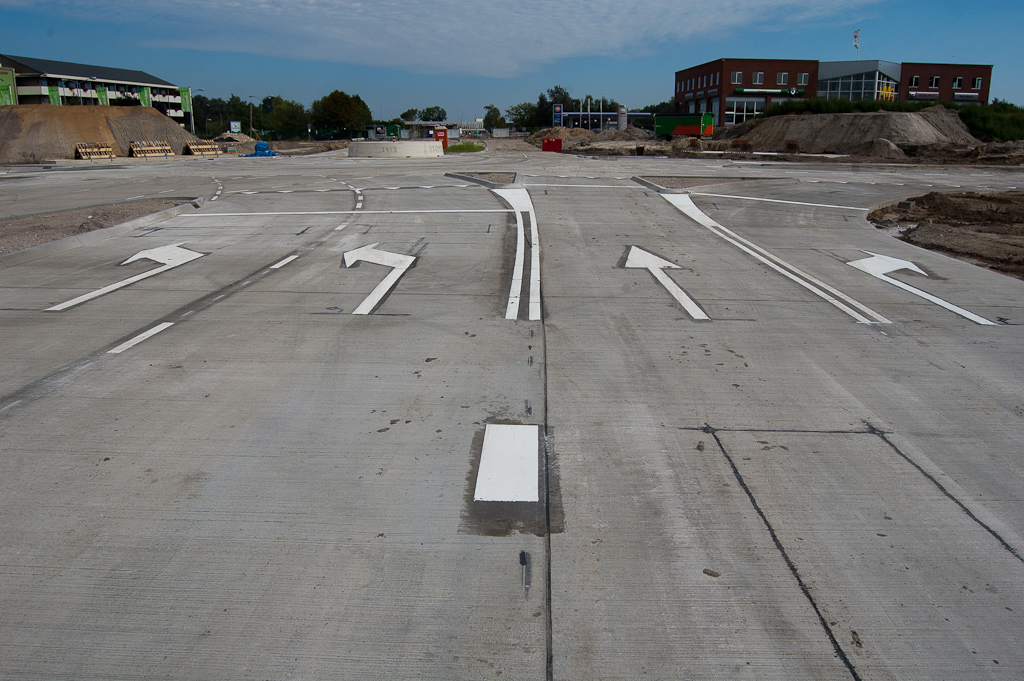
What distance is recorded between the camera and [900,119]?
59219mm

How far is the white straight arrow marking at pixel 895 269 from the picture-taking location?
32.3ft

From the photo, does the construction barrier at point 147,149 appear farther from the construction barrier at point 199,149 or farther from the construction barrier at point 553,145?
the construction barrier at point 553,145

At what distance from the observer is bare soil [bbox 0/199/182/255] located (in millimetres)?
14453

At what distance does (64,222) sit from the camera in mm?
16953

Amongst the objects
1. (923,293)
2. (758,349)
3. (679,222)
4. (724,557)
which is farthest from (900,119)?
(724,557)

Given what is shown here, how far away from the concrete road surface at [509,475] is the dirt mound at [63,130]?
51527 mm

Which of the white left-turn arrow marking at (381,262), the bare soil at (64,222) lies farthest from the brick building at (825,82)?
the white left-turn arrow marking at (381,262)

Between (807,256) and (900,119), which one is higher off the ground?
(900,119)

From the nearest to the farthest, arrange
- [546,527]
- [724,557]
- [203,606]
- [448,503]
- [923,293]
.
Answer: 1. [203,606]
2. [724,557]
3. [546,527]
4. [448,503]
5. [923,293]

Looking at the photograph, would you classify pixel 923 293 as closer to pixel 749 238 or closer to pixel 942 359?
pixel 942 359

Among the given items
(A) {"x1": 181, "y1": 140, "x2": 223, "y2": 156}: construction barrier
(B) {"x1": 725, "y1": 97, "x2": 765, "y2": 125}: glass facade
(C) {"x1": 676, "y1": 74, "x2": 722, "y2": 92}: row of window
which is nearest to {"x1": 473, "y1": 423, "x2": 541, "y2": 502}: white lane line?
(A) {"x1": 181, "y1": 140, "x2": 223, "y2": 156}: construction barrier

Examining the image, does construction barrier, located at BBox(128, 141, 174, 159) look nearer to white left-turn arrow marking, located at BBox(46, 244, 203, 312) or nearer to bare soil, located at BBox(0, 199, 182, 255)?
bare soil, located at BBox(0, 199, 182, 255)

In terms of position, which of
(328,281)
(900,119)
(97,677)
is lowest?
(97,677)

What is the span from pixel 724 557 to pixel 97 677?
3.24m
